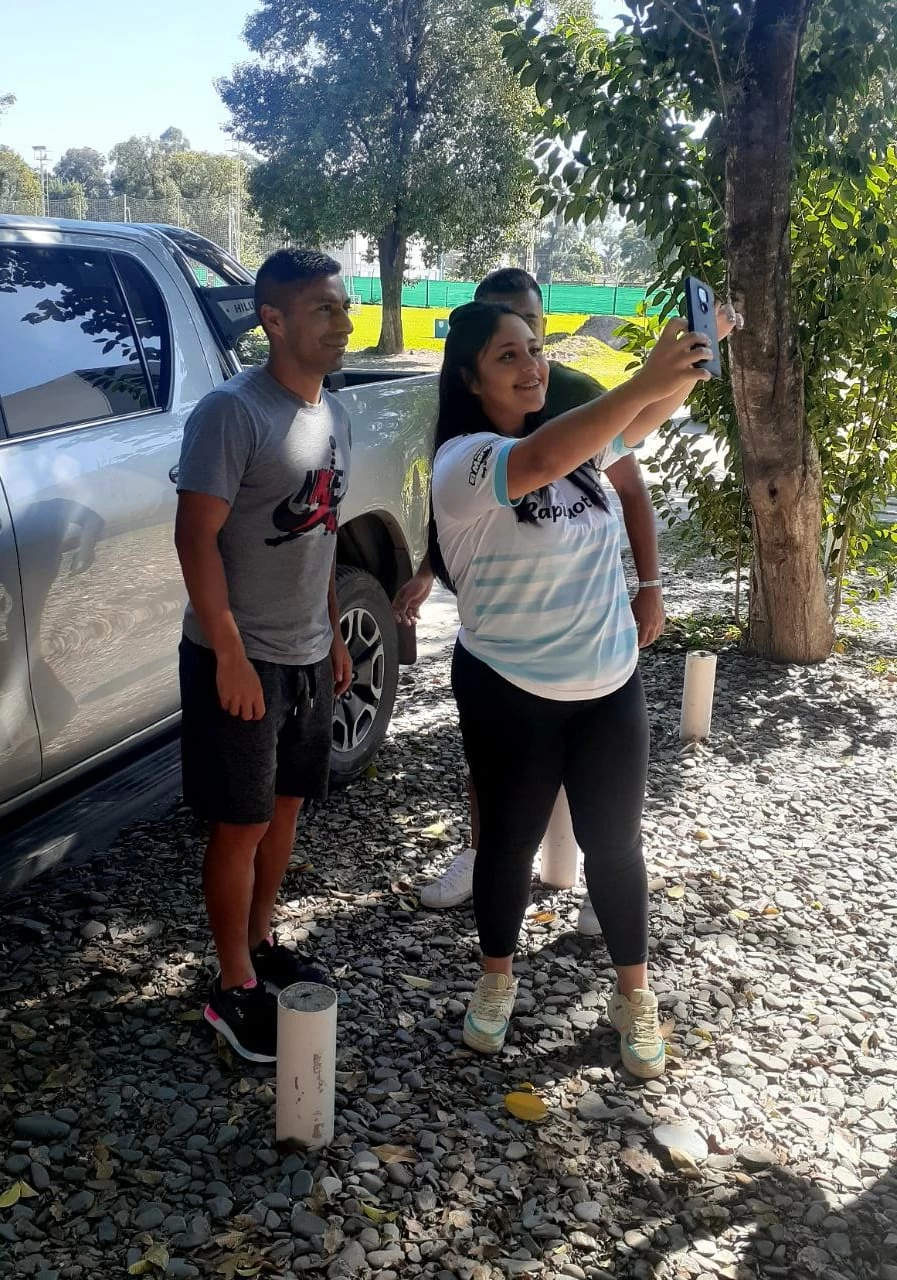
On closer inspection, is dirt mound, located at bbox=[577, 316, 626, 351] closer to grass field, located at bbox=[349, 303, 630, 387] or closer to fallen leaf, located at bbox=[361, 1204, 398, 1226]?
grass field, located at bbox=[349, 303, 630, 387]

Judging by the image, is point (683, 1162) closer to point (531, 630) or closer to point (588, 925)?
point (588, 925)

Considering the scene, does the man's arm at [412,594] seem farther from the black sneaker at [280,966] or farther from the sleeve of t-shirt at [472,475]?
the black sneaker at [280,966]

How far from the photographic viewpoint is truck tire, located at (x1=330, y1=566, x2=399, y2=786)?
14.6 feet

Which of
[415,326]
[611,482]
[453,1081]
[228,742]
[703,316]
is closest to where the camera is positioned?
[703,316]

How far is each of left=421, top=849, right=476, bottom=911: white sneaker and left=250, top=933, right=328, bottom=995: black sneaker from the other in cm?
61

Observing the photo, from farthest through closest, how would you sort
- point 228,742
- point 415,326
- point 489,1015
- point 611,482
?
point 415,326, point 611,482, point 489,1015, point 228,742

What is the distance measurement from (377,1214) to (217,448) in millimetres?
1604

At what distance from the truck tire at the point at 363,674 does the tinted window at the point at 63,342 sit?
1130mm

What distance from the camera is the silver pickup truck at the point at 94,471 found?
118 inches

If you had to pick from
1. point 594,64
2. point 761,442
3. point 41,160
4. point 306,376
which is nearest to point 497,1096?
point 306,376

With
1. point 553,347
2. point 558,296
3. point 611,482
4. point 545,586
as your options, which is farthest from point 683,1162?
point 558,296

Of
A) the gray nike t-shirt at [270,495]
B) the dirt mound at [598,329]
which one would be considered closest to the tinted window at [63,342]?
the gray nike t-shirt at [270,495]

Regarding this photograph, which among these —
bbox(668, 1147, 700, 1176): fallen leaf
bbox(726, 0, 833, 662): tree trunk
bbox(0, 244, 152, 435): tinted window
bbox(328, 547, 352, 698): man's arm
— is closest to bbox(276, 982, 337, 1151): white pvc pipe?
bbox(668, 1147, 700, 1176): fallen leaf

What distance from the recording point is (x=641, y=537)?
3355mm
